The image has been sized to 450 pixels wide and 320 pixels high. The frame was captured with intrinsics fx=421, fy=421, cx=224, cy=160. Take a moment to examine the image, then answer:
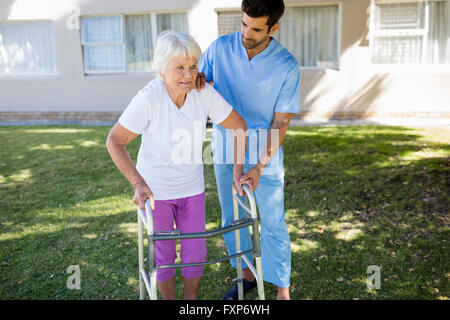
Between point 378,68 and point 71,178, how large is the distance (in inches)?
287

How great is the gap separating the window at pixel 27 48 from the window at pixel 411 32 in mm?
8382

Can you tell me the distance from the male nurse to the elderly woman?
0.80ft

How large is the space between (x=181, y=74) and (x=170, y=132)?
35cm

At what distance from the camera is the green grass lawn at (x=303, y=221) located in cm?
362

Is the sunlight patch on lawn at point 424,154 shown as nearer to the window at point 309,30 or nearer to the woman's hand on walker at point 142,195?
the window at point 309,30

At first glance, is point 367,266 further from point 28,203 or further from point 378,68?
point 378,68

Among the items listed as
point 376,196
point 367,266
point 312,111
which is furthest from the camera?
point 312,111

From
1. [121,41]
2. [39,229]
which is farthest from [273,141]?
[121,41]

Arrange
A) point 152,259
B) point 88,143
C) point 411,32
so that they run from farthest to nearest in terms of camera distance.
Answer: point 411,32 < point 88,143 < point 152,259

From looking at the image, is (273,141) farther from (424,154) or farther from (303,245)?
(424,154)

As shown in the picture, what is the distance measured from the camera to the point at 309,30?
33.4ft

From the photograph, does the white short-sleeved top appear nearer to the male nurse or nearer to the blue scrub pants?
the male nurse

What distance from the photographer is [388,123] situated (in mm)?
9469
